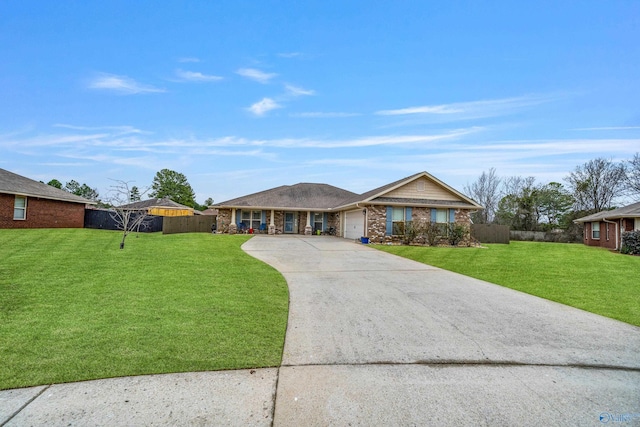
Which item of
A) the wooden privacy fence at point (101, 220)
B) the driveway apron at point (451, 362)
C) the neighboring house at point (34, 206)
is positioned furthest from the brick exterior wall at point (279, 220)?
the driveway apron at point (451, 362)

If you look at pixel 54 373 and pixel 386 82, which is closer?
pixel 54 373

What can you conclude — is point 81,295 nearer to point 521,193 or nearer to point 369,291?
point 369,291

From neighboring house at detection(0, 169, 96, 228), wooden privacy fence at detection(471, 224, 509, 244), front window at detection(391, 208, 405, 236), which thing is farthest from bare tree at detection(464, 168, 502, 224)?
neighboring house at detection(0, 169, 96, 228)

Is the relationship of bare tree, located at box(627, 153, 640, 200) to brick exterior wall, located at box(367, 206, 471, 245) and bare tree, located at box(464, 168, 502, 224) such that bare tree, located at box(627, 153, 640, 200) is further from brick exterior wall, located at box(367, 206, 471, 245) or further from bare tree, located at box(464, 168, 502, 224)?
brick exterior wall, located at box(367, 206, 471, 245)

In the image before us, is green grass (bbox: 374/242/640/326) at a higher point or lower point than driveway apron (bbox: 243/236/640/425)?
higher

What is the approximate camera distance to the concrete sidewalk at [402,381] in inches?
102

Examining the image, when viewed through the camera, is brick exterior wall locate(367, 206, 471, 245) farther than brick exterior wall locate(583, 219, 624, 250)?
No

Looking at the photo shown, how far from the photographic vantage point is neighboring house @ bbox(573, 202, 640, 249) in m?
19.5

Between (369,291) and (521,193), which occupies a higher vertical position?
(521,193)

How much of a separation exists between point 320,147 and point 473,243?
44.7 feet

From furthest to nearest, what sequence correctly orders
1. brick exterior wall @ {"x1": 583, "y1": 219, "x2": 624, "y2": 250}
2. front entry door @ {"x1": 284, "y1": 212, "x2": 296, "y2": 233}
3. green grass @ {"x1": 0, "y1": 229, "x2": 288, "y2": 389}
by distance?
1. front entry door @ {"x1": 284, "y1": 212, "x2": 296, "y2": 233}
2. brick exterior wall @ {"x1": 583, "y1": 219, "x2": 624, "y2": 250}
3. green grass @ {"x1": 0, "y1": 229, "x2": 288, "y2": 389}

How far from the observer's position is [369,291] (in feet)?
23.7

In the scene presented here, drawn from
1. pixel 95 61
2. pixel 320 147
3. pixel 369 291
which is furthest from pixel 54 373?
pixel 320 147

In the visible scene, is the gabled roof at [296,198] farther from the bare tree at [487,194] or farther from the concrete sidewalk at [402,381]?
the bare tree at [487,194]
